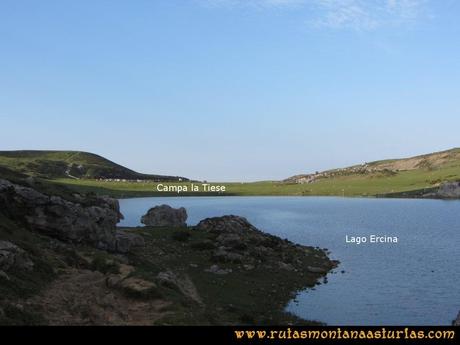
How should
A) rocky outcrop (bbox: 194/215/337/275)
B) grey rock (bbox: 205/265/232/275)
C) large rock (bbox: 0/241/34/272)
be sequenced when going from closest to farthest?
large rock (bbox: 0/241/34/272) → grey rock (bbox: 205/265/232/275) → rocky outcrop (bbox: 194/215/337/275)

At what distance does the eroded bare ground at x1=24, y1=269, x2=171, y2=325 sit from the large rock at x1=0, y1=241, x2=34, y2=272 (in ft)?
8.48

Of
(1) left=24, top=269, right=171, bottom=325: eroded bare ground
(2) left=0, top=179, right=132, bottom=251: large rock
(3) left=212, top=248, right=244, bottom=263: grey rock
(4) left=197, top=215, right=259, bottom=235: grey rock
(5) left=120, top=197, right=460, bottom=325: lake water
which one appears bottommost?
(5) left=120, top=197, right=460, bottom=325: lake water

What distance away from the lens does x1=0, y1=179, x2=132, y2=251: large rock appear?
51781 mm

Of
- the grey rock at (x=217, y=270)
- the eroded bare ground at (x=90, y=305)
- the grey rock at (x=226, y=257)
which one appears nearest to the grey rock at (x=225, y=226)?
the grey rock at (x=226, y=257)

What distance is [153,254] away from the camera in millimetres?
65812

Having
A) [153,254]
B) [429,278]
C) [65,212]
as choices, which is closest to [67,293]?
[65,212]

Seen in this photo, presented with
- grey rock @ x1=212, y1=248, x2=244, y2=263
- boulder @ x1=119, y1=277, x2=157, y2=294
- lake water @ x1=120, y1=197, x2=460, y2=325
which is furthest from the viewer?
grey rock @ x1=212, y1=248, x2=244, y2=263

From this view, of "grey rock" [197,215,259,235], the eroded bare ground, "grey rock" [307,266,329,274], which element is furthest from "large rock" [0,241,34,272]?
"grey rock" [197,215,259,235]

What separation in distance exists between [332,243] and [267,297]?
49339 millimetres

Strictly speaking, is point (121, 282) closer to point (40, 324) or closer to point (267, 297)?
point (40, 324)

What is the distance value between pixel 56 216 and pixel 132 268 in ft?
46.7

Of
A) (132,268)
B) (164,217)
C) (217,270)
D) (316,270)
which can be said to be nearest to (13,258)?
(132,268)

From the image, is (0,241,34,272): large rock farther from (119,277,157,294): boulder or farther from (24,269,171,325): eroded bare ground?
(119,277,157,294): boulder

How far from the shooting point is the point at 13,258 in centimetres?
3641
